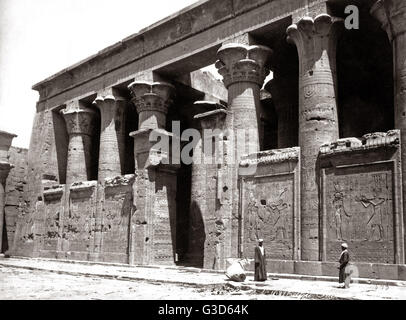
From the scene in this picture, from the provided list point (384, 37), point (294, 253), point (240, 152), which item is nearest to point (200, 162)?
point (240, 152)

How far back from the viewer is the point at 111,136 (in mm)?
17984

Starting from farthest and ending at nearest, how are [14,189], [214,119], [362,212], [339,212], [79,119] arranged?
[14,189] < [79,119] < [214,119] < [339,212] < [362,212]

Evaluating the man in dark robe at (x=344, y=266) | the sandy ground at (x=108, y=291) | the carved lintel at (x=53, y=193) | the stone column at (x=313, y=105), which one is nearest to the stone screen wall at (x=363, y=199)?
the stone column at (x=313, y=105)

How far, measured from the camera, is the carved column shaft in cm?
1770

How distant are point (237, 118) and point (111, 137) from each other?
254 inches

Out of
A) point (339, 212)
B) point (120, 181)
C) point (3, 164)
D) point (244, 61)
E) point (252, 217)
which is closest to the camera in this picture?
point (339, 212)

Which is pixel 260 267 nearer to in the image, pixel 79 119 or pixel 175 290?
pixel 175 290

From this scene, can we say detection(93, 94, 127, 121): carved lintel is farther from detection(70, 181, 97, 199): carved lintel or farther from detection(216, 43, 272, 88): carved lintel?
detection(216, 43, 272, 88): carved lintel

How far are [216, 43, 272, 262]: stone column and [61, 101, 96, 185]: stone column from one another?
8.02 meters

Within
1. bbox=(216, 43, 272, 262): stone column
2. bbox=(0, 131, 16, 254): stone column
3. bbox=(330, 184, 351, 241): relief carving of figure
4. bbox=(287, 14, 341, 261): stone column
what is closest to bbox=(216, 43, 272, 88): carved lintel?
bbox=(216, 43, 272, 262): stone column

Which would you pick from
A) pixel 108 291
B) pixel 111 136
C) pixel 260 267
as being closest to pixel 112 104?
pixel 111 136

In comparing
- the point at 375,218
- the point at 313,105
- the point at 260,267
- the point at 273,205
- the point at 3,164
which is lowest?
the point at 260,267

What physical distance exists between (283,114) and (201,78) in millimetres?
3956

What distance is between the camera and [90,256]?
672 inches
